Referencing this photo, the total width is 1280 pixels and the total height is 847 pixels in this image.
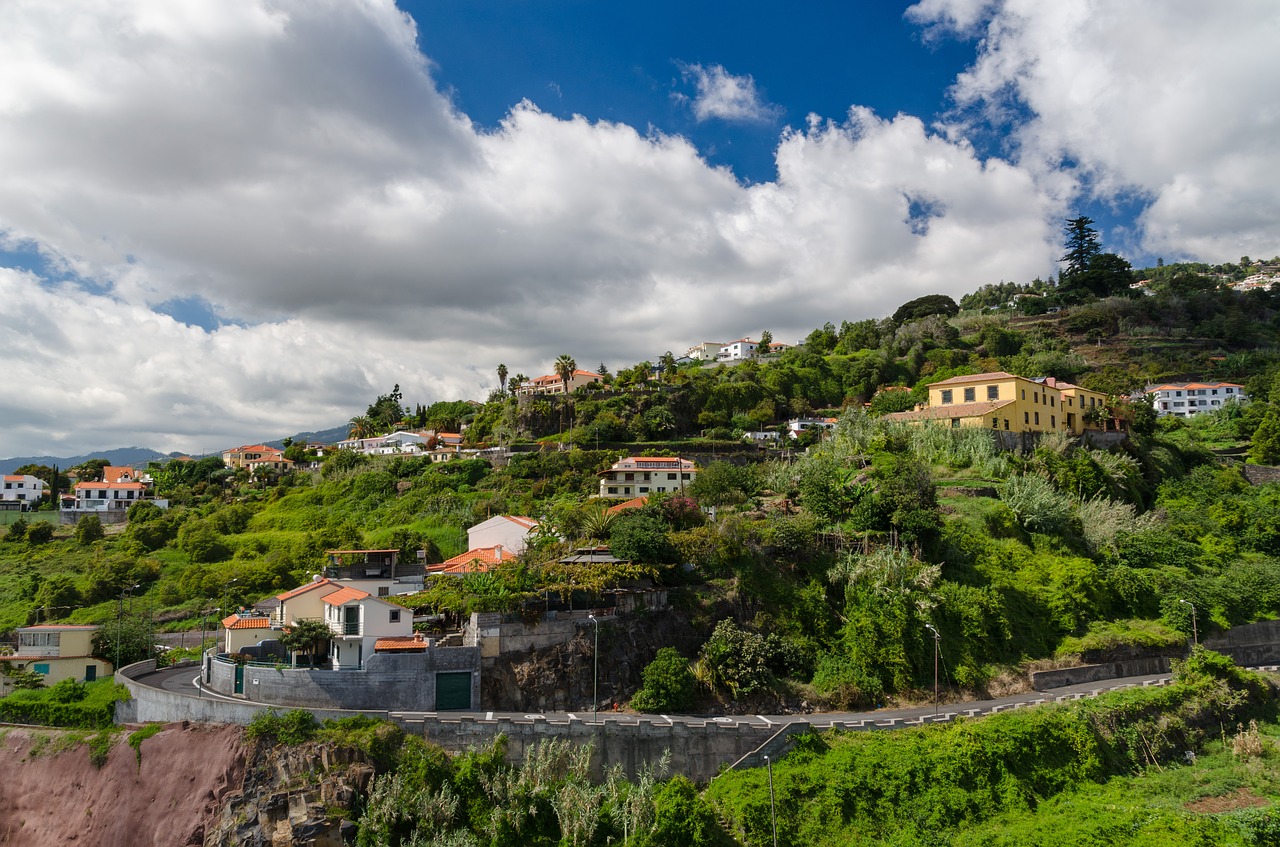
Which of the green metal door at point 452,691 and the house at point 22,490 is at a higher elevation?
the house at point 22,490

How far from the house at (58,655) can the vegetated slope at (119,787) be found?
720 centimetres

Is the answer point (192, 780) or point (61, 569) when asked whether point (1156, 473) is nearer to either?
point (192, 780)

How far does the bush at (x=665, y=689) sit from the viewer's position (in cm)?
3403

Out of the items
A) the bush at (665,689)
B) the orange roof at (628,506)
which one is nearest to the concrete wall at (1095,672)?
the bush at (665,689)

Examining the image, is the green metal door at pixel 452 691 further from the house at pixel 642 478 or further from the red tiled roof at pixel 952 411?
the red tiled roof at pixel 952 411

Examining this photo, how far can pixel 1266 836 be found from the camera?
2573cm

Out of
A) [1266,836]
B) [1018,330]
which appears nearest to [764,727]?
[1266,836]

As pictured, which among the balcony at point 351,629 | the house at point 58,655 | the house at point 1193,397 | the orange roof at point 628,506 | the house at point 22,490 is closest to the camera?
the balcony at point 351,629

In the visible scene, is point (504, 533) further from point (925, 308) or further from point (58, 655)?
point (925, 308)

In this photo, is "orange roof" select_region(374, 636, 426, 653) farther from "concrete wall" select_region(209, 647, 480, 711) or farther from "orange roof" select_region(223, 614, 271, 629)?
"orange roof" select_region(223, 614, 271, 629)

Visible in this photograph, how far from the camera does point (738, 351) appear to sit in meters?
141

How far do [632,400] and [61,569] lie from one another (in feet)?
174

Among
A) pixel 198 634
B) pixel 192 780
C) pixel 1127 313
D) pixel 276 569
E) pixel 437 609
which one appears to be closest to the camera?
pixel 192 780

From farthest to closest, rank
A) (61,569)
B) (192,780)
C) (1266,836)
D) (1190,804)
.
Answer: (61,569) < (192,780) < (1190,804) < (1266,836)
